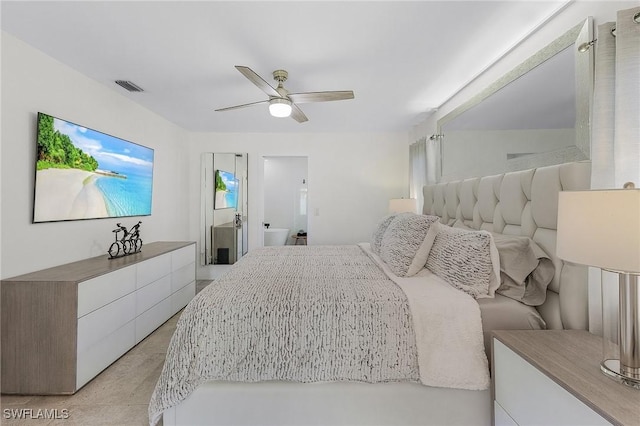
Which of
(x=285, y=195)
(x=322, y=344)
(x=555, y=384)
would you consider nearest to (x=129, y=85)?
(x=322, y=344)

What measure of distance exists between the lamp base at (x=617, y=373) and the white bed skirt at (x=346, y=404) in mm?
607

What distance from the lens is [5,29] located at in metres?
1.83

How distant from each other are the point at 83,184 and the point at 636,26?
140 inches

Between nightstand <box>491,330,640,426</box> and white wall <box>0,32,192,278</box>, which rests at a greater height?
white wall <box>0,32,192,278</box>

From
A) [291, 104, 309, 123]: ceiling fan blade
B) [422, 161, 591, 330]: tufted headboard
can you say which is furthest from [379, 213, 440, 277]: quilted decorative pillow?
[291, 104, 309, 123]: ceiling fan blade

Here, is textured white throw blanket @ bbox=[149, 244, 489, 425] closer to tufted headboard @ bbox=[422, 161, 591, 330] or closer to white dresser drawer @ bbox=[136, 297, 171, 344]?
tufted headboard @ bbox=[422, 161, 591, 330]

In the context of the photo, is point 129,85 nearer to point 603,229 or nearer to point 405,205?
point 405,205

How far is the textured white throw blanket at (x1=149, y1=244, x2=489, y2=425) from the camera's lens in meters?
1.37

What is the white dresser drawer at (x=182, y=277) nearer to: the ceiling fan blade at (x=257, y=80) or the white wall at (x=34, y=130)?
the white wall at (x=34, y=130)

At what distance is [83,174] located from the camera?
2352 millimetres

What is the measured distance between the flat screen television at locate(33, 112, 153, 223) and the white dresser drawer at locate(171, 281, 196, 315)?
102 centimetres

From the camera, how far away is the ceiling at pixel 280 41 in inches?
64.2

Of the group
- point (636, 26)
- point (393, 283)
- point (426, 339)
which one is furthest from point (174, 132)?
point (636, 26)

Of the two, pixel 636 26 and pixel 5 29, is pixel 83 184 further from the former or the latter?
pixel 636 26
